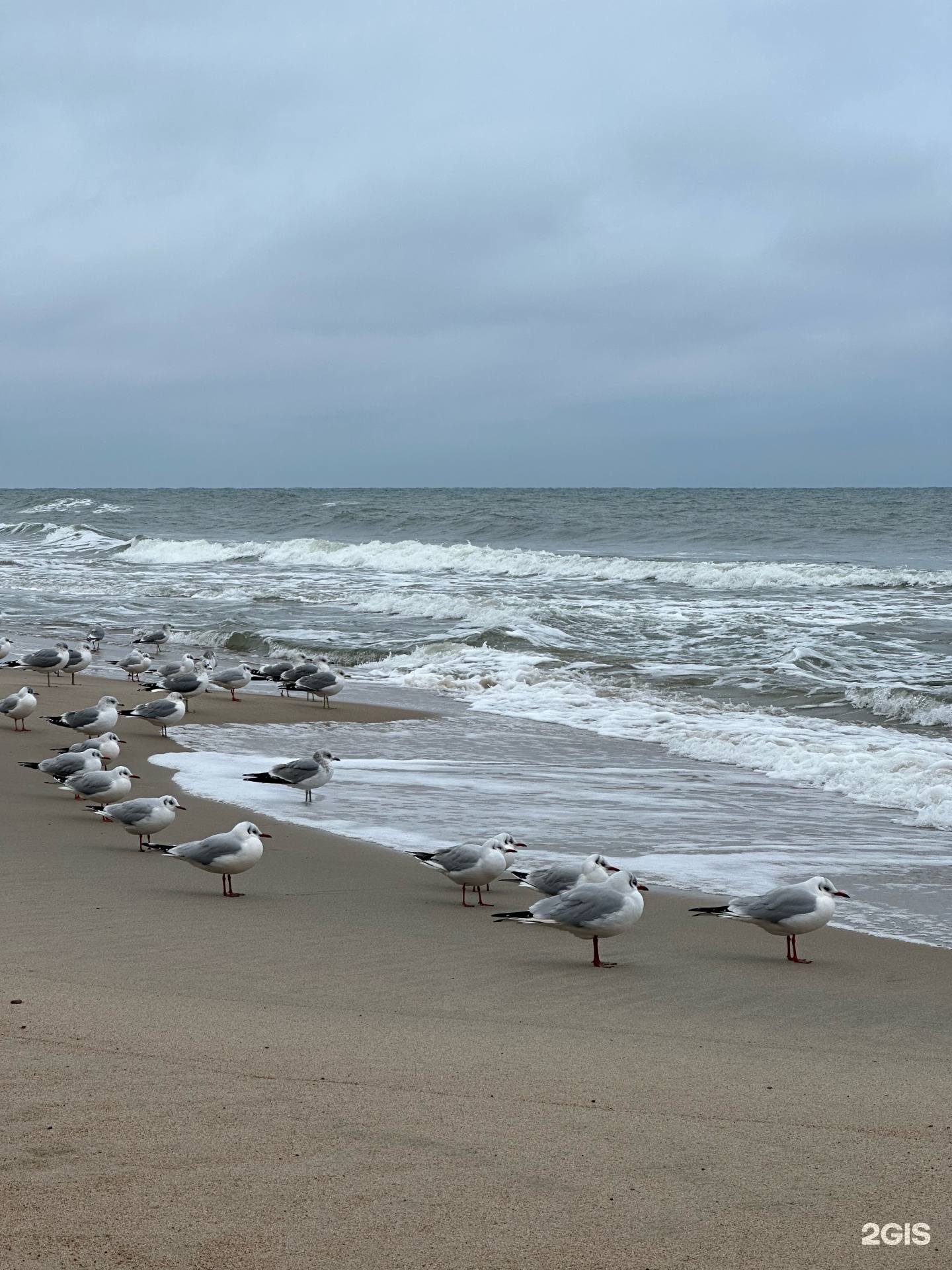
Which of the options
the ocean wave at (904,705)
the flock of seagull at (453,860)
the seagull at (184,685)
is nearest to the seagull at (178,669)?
the seagull at (184,685)

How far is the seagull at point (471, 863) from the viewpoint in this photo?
6.52 meters

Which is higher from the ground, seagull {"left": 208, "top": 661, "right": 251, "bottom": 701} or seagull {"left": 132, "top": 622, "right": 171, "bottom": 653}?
seagull {"left": 132, "top": 622, "right": 171, "bottom": 653}

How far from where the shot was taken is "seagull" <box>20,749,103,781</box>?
859cm

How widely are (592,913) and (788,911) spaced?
100 cm

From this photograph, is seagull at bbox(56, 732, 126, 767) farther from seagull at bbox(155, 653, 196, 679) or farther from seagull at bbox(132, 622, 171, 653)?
seagull at bbox(132, 622, 171, 653)

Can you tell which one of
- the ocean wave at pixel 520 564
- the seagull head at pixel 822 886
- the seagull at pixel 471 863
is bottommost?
the seagull at pixel 471 863

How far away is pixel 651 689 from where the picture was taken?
1535 centimetres

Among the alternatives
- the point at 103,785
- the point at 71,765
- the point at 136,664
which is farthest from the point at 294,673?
the point at 103,785

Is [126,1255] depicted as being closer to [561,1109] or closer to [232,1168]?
[232,1168]

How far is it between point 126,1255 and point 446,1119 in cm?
107

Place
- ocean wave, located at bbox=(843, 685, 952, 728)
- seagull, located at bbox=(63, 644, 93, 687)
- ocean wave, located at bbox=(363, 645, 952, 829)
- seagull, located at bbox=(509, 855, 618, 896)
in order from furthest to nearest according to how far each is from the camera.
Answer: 1. seagull, located at bbox=(63, 644, 93, 687)
2. ocean wave, located at bbox=(843, 685, 952, 728)
3. ocean wave, located at bbox=(363, 645, 952, 829)
4. seagull, located at bbox=(509, 855, 618, 896)

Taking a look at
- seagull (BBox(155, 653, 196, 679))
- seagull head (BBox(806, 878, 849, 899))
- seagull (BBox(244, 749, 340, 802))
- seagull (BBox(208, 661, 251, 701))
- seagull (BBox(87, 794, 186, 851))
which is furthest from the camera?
seagull (BBox(208, 661, 251, 701))

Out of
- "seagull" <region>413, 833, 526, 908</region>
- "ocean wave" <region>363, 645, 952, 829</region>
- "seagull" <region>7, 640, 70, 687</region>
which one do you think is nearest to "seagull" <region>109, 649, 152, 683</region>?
"seagull" <region>7, 640, 70, 687</region>

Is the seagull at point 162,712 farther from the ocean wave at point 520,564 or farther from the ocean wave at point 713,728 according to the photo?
the ocean wave at point 520,564
